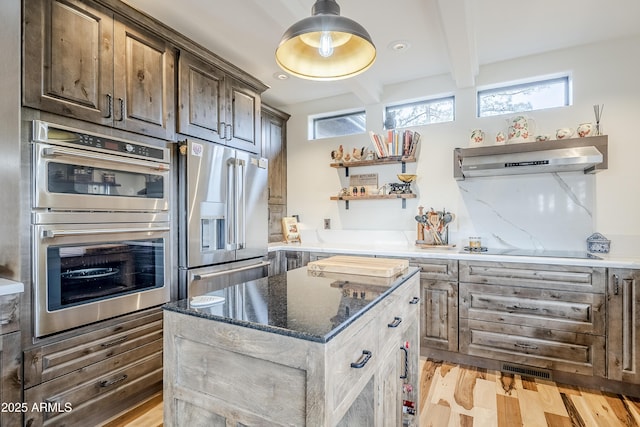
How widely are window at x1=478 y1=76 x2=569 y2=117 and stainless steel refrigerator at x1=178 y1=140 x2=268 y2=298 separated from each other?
231 cm

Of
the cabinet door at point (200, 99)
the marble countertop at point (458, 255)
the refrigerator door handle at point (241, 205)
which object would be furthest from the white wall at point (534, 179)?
the cabinet door at point (200, 99)

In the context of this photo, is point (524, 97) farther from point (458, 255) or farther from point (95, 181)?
point (95, 181)

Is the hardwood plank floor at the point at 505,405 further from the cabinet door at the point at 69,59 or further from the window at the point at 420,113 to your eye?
the window at the point at 420,113

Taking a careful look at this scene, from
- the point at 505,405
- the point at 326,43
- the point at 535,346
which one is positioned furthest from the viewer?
the point at 535,346

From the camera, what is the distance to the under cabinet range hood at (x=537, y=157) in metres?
2.56

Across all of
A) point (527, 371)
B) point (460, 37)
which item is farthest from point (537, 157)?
point (527, 371)

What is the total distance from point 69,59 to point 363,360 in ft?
6.96

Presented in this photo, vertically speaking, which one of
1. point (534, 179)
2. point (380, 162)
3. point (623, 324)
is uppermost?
point (380, 162)

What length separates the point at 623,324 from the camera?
2.30 metres

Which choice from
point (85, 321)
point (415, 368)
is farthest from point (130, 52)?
point (415, 368)

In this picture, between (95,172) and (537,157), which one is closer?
(95,172)

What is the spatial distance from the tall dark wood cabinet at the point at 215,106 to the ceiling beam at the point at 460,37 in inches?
69.2

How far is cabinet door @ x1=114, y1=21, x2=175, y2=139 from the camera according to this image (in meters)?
2.05

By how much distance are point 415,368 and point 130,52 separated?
254cm
